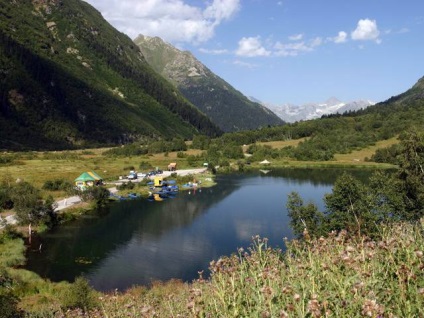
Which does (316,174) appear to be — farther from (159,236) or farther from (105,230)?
(105,230)

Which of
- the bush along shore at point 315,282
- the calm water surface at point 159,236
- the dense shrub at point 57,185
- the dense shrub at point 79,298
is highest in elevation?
the bush along shore at point 315,282

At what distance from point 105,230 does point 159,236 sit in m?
9.11

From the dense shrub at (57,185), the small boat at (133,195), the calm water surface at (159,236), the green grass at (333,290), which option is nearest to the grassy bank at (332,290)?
the green grass at (333,290)

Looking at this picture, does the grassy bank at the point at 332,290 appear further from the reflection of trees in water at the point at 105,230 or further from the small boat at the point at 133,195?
the small boat at the point at 133,195

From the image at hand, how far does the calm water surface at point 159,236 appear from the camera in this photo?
4594 cm

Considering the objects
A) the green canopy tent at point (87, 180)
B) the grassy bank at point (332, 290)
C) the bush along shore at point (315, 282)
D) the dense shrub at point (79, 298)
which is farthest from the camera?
the green canopy tent at point (87, 180)

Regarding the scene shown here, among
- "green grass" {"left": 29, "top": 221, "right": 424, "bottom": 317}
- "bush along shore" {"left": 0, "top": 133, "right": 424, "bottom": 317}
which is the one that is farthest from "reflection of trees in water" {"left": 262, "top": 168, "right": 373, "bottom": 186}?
"green grass" {"left": 29, "top": 221, "right": 424, "bottom": 317}

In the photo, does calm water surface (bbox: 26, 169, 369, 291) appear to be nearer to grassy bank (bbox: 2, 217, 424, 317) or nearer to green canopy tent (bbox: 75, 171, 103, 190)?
green canopy tent (bbox: 75, 171, 103, 190)

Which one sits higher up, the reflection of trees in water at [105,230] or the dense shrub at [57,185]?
the dense shrub at [57,185]

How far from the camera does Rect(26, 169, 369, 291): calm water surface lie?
45.9 metres

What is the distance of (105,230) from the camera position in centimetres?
6391

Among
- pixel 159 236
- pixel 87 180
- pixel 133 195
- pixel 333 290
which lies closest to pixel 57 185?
pixel 87 180

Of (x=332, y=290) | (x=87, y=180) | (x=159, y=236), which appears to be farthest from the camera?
(x=87, y=180)

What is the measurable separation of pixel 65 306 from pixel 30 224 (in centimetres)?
3373
